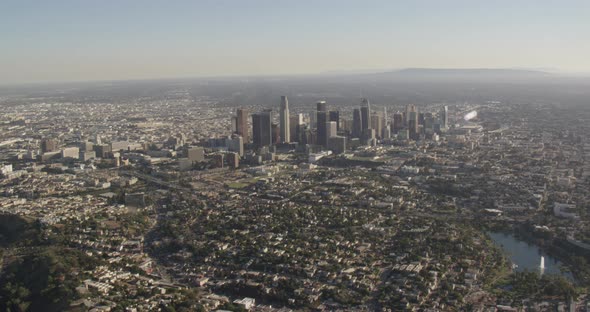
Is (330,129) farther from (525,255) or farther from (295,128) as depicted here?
(525,255)

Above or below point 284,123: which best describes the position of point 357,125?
below

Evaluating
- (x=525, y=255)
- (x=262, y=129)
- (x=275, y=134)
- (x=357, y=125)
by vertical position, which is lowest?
(x=525, y=255)

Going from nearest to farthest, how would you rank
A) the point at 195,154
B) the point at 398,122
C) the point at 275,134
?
1. the point at 195,154
2. the point at 275,134
3. the point at 398,122

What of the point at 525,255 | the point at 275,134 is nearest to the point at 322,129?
the point at 275,134

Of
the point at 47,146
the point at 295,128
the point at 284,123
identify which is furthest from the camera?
the point at 295,128

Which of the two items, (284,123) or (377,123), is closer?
(284,123)

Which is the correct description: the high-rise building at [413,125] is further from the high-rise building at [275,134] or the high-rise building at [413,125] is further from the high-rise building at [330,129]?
the high-rise building at [275,134]

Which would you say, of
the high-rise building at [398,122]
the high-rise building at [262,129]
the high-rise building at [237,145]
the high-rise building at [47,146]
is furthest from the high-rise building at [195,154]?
the high-rise building at [398,122]
